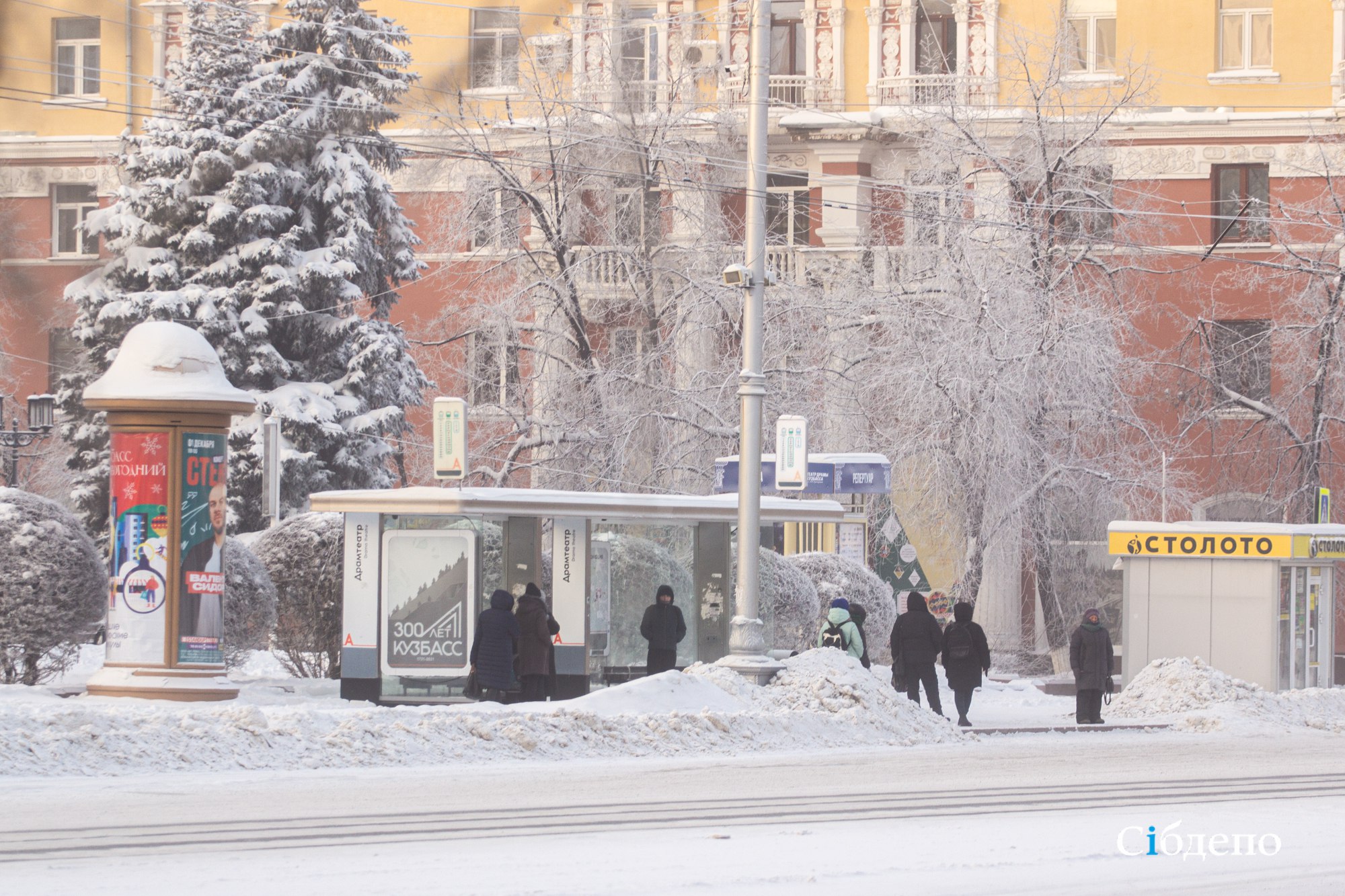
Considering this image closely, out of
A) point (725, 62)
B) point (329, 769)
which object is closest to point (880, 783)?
point (329, 769)

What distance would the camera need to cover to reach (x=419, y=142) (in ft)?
131

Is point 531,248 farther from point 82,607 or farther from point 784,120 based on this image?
point 82,607

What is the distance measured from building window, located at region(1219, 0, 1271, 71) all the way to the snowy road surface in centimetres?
2873

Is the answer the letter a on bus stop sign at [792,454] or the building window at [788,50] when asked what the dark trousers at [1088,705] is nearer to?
the letter a on bus stop sign at [792,454]

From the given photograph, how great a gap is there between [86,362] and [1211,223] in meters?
25.0

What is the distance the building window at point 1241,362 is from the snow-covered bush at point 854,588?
43.5 feet

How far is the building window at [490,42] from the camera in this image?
133 ft

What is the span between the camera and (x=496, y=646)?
62.0ft

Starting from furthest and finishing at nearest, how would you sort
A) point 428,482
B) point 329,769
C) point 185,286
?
point 428,482, point 185,286, point 329,769

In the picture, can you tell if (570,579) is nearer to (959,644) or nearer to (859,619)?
(859,619)

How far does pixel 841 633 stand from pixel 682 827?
9.62 metres

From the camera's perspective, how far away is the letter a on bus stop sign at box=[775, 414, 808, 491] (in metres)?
23.2

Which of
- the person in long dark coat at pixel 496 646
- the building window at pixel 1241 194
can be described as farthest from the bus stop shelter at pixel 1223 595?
the building window at pixel 1241 194

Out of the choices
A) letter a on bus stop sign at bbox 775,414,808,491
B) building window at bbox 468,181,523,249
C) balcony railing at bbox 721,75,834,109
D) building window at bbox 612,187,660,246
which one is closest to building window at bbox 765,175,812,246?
balcony railing at bbox 721,75,834,109
